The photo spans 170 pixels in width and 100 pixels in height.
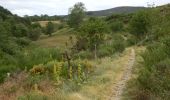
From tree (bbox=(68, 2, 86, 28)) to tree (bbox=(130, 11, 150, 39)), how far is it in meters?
42.7

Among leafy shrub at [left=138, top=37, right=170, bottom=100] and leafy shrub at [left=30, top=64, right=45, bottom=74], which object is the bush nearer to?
leafy shrub at [left=30, top=64, right=45, bottom=74]

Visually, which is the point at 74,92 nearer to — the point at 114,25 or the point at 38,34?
the point at 114,25

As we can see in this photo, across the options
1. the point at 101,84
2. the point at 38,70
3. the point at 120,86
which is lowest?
the point at 120,86

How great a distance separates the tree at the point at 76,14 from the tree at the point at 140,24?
140 feet

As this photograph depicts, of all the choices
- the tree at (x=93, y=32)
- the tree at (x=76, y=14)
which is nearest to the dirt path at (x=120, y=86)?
the tree at (x=93, y=32)

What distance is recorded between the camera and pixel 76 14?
89.4m

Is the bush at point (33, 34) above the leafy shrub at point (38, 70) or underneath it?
underneath

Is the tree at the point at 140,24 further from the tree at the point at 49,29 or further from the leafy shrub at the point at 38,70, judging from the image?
the tree at the point at 49,29

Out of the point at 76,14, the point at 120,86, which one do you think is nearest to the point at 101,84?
the point at 120,86

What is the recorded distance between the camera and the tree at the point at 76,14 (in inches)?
3477

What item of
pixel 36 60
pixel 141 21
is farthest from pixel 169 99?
pixel 141 21

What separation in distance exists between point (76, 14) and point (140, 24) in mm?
47554

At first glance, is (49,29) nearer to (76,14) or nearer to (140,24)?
(76,14)

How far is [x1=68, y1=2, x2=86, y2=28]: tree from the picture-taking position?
8831cm
